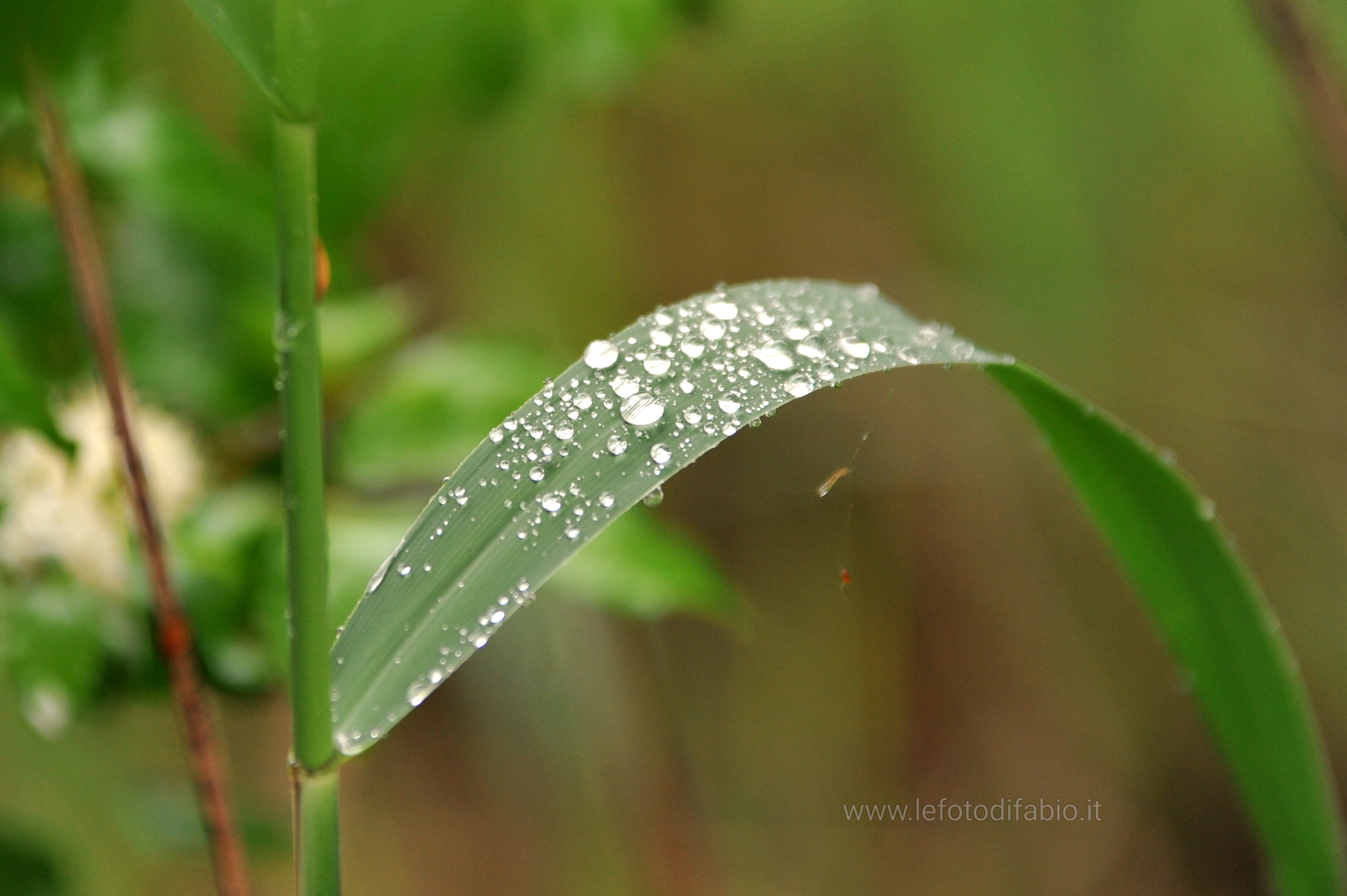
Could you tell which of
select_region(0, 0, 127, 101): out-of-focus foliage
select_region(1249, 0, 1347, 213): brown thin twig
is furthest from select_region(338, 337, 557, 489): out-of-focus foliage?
select_region(1249, 0, 1347, 213): brown thin twig

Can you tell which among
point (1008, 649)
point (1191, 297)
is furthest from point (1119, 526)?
point (1191, 297)

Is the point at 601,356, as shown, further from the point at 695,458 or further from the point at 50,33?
the point at 50,33

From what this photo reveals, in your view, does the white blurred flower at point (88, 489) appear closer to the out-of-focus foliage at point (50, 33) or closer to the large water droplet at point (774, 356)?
the out-of-focus foliage at point (50, 33)

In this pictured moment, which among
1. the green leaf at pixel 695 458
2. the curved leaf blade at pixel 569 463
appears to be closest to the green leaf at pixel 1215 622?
the green leaf at pixel 695 458

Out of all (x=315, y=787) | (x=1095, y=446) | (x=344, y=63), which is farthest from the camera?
(x=344, y=63)

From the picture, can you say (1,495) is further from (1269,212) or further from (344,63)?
(1269,212)

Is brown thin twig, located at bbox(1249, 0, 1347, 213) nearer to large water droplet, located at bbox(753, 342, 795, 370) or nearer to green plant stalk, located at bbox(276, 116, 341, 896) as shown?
large water droplet, located at bbox(753, 342, 795, 370)
